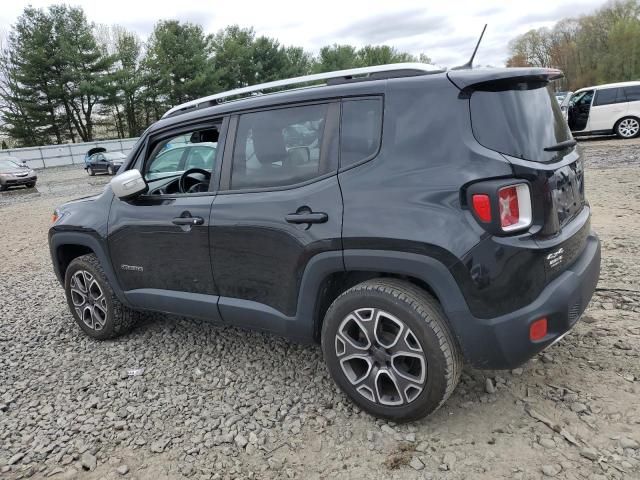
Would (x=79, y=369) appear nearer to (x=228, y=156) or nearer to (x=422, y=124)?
(x=228, y=156)

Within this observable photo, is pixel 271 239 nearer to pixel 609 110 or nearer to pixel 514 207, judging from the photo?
pixel 514 207

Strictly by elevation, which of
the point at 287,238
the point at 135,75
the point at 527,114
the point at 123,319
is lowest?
the point at 123,319

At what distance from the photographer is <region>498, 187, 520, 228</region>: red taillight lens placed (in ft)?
7.13

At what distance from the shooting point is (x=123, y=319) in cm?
396

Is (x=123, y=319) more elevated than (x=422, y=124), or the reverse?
(x=422, y=124)

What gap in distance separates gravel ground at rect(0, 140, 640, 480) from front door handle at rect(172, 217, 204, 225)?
1.03 metres

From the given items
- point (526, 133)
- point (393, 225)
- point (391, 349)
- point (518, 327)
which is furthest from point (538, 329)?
point (526, 133)

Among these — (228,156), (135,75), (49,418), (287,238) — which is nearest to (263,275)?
(287,238)

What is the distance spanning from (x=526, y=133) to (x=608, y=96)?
15.1m

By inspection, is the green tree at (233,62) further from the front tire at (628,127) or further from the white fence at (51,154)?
the front tire at (628,127)

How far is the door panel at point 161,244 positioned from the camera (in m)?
3.15

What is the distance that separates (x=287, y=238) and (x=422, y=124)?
3.02 feet

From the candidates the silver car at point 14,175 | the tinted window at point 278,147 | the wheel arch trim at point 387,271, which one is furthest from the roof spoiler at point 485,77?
the silver car at point 14,175

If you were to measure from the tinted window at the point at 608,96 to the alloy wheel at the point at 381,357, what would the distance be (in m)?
15.5
